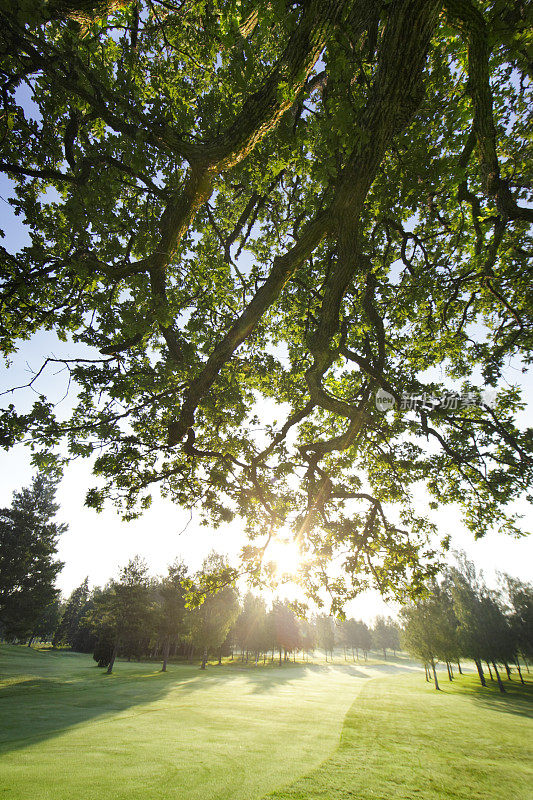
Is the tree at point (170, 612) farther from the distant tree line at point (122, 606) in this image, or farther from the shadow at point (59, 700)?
the shadow at point (59, 700)

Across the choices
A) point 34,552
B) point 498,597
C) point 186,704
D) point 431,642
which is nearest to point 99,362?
point 186,704

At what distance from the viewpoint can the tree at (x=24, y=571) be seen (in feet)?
122

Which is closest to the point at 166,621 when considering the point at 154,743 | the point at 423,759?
the point at 154,743

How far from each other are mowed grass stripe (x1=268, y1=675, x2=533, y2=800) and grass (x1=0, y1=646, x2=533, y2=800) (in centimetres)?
6

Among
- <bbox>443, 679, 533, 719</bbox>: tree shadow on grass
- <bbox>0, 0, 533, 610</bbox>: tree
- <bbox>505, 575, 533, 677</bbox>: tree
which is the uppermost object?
<bbox>0, 0, 533, 610</bbox>: tree

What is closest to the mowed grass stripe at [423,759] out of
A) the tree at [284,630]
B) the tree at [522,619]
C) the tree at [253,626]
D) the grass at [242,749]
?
the grass at [242,749]

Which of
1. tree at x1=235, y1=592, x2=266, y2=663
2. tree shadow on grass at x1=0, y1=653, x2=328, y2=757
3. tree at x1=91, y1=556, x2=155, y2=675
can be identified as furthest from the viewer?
tree at x1=235, y1=592, x2=266, y2=663

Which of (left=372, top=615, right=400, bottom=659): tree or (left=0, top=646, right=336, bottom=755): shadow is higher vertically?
(left=0, top=646, right=336, bottom=755): shadow

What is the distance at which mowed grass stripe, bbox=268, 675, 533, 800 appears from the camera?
7285 millimetres

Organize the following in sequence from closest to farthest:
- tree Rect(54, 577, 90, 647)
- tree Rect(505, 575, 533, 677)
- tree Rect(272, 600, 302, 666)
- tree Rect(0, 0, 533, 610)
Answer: tree Rect(0, 0, 533, 610), tree Rect(505, 575, 533, 677), tree Rect(272, 600, 302, 666), tree Rect(54, 577, 90, 647)

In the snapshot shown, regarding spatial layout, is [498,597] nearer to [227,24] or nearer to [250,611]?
[250,611]

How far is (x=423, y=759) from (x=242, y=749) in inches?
263

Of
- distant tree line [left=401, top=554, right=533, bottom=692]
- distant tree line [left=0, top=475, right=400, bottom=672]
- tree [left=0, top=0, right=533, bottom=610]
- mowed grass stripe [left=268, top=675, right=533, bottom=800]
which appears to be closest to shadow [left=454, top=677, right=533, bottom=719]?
distant tree line [left=401, top=554, right=533, bottom=692]

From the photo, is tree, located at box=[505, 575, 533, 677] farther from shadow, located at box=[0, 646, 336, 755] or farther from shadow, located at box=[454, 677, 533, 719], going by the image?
shadow, located at box=[0, 646, 336, 755]
